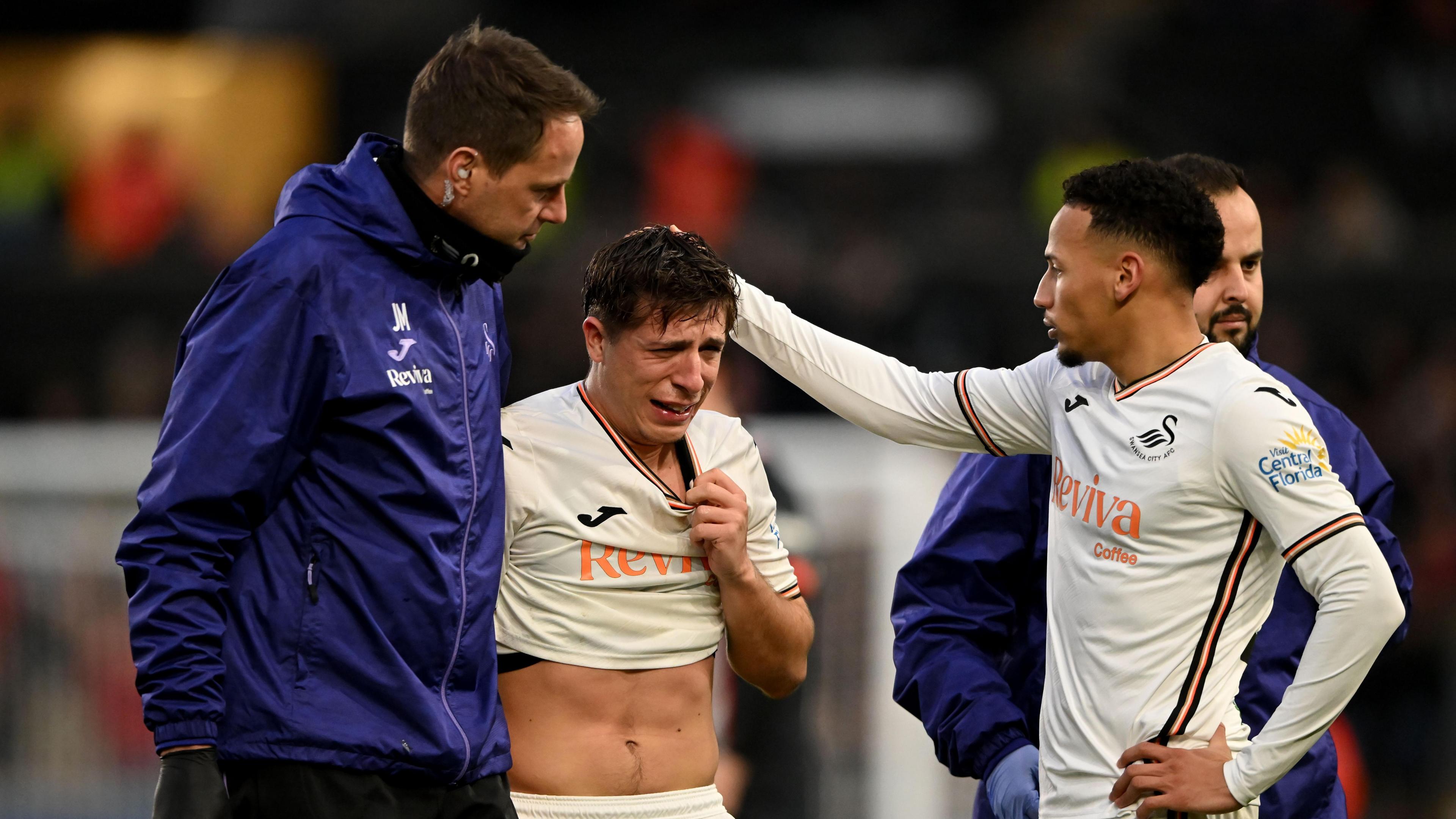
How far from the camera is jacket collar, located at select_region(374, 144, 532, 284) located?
2.91 metres

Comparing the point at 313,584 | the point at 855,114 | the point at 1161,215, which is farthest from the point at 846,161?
the point at 313,584

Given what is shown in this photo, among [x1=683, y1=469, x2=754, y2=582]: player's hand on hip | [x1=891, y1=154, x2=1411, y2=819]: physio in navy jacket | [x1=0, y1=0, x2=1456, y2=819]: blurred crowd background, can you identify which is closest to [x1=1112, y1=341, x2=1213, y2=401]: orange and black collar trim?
[x1=891, y1=154, x2=1411, y2=819]: physio in navy jacket

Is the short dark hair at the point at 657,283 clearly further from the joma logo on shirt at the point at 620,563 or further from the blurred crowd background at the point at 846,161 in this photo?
the blurred crowd background at the point at 846,161

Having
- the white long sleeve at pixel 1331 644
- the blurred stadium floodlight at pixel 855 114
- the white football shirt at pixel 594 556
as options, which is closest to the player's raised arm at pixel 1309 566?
the white long sleeve at pixel 1331 644

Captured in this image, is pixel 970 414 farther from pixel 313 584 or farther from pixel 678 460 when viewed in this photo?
pixel 313 584

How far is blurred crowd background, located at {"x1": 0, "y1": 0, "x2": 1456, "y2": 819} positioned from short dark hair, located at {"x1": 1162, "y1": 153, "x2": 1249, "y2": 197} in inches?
248

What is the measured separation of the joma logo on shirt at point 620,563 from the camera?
10.1 feet

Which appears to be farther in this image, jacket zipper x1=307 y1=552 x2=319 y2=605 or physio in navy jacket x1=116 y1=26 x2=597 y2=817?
jacket zipper x1=307 y1=552 x2=319 y2=605

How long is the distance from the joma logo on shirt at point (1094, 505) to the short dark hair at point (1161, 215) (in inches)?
16.3

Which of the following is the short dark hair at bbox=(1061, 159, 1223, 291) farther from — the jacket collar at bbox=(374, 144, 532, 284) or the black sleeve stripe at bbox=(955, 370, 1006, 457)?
the jacket collar at bbox=(374, 144, 532, 284)

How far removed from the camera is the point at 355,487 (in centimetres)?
278

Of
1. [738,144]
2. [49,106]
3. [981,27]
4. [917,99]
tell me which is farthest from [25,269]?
[981,27]

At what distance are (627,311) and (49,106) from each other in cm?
1267

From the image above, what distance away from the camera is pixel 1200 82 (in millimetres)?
13062
